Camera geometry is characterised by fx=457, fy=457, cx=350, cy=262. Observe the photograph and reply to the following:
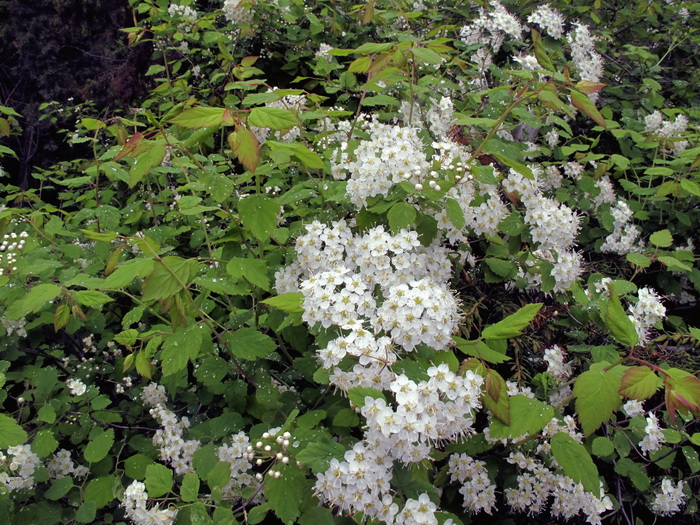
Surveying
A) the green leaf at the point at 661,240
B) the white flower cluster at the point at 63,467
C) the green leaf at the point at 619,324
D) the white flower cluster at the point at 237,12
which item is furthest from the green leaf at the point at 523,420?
the white flower cluster at the point at 237,12

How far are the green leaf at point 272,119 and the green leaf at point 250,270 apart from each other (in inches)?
18.6

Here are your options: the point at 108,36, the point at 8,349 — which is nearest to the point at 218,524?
the point at 8,349

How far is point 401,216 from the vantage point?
155 centimetres

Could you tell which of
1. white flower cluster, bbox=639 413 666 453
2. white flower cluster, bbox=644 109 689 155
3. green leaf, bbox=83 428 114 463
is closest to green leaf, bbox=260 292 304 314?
green leaf, bbox=83 428 114 463

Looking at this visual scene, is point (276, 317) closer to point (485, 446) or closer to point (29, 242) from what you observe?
point (485, 446)

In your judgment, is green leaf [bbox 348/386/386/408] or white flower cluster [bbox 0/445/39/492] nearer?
green leaf [bbox 348/386/386/408]

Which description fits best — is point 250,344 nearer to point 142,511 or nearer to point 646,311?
point 142,511

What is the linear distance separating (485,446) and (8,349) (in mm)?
2256

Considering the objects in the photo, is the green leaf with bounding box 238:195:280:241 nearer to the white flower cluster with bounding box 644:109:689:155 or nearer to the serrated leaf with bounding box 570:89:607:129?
the serrated leaf with bounding box 570:89:607:129

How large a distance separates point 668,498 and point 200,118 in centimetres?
253

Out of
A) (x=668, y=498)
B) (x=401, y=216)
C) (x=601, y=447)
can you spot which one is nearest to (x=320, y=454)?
(x=401, y=216)

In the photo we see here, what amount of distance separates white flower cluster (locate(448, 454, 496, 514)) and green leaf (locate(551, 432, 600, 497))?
0.59 metres

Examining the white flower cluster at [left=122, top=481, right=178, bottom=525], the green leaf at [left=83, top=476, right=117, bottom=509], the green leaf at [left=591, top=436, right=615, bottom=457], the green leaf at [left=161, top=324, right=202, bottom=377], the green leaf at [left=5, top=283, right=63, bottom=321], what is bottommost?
the green leaf at [left=83, top=476, right=117, bottom=509]

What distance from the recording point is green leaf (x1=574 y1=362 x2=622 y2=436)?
117 cm
